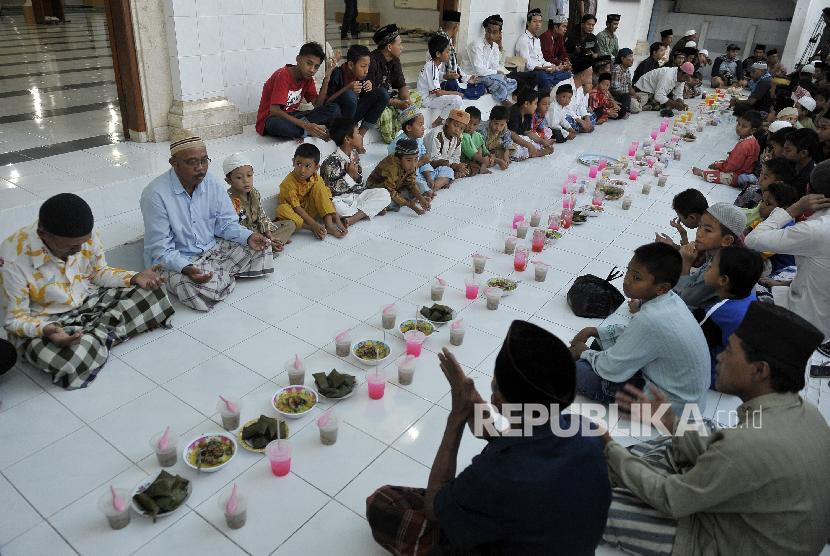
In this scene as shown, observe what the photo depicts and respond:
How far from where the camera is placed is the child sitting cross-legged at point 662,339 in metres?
2.66

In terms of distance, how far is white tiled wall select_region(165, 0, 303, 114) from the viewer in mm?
5449

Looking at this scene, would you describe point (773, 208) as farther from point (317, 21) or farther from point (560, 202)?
point (317, 21)

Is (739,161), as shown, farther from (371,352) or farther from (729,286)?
(371,352)

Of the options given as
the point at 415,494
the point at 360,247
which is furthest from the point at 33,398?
the point at 360,247

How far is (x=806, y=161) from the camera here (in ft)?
17.1

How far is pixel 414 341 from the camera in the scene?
11.1 ft

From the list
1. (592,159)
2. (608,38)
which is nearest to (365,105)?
(592,159)

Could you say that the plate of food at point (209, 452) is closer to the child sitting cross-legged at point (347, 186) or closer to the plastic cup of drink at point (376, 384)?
the plastic cup of drink at point (376, 384)

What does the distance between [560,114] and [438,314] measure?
5887 millimetres

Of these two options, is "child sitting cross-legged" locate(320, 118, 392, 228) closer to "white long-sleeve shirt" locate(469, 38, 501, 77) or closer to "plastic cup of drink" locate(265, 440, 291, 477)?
"plastic cup of drink" locate(265, 440, 291, 477)

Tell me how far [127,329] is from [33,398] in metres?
0.60

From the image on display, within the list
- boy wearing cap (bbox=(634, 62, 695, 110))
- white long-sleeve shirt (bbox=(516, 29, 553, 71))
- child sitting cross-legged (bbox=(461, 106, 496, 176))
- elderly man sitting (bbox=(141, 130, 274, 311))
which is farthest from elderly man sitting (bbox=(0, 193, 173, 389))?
boy wearing cap (bbox=(634, 62, 695, 110))

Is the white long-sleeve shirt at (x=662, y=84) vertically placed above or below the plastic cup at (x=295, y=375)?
above

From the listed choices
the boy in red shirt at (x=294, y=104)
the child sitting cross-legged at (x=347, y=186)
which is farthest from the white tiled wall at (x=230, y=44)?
the child sitting cross-legged at (x=347, y=186)
